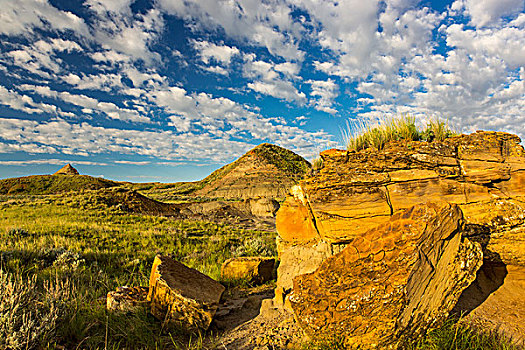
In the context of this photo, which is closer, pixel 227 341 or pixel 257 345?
pixel 257 345

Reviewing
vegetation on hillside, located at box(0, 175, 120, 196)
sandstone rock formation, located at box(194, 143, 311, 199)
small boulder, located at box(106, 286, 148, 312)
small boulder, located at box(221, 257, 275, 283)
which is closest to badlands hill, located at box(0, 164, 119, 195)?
vegetation on hillside, located at box(0, 175, 120, 196)

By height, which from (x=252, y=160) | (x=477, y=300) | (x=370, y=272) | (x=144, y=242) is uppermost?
(x=252, y=160)

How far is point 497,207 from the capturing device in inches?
172

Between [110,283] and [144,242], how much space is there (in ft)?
17.4

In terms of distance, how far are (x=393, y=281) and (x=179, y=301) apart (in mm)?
3333

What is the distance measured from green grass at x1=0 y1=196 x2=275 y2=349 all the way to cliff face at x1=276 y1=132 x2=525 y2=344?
2.73 meters

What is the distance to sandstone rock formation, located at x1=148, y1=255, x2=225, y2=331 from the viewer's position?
4.23 meters

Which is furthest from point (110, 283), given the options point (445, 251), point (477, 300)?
point (477, 300)

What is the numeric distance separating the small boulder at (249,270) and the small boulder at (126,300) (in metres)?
2.59

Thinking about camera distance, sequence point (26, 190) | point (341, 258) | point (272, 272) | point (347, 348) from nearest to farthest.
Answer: point (347, 348), point (341, 258), point (272, 272), point (26, 190)

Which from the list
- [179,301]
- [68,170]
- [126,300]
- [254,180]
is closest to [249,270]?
[179,301]

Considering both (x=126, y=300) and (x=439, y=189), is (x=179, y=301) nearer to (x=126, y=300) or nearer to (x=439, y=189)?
(x=126, y=300)

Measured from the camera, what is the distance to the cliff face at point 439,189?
4359 mm

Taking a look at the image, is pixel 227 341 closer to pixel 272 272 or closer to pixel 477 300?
pixel 272 272
